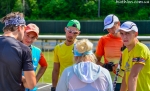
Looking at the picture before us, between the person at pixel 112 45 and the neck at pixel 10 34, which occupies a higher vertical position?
the neck at pixel 10 34

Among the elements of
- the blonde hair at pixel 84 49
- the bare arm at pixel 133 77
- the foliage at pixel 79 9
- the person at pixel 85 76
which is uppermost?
the blonde hair at pixel 84 49

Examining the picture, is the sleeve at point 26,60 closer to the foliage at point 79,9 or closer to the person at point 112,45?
the person at point 112,45

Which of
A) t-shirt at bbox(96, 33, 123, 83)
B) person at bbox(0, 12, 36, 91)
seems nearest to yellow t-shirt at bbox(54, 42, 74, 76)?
t-shirt at bbox(96, 33, 123, 83)

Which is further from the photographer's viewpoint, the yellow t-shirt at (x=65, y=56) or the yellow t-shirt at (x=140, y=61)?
the yellow t-shirt at (x=65, y=56)

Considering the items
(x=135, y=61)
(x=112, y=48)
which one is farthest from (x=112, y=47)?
(x=135, y=61)

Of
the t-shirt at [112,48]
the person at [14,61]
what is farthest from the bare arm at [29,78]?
Answer: the t-shirt at [112,48]

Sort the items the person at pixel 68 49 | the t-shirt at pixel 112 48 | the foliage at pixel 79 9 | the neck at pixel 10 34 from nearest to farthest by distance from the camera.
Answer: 1. the neck at pixel 10 34
2. the person at pixel 68 49
3. the t-shirt at pixel 112 48
4. the foliage at pixel 79 9

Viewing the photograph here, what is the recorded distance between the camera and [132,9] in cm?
5544

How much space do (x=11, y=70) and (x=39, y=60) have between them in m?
Result: 1.61

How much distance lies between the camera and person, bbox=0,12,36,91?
376cm

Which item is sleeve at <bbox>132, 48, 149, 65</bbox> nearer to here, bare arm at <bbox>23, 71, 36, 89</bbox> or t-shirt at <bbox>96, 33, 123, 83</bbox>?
bare arm at <bbox>23, 71, 36, 89</bbox>

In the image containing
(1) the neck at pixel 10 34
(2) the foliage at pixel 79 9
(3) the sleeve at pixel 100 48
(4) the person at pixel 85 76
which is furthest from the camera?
(2) the foliage at pixel 79 9

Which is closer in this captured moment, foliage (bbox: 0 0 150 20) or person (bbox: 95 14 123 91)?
person (bbox: 95 14 123 91)

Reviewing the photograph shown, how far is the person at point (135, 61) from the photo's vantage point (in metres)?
4.31
